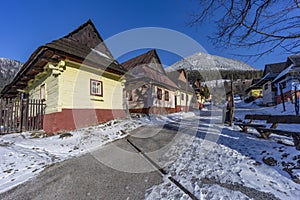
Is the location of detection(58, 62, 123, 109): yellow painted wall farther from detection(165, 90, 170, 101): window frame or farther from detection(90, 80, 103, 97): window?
detection(165, 90, 170, 101): window frame

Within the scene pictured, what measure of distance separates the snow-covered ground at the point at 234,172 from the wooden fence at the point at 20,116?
753cm

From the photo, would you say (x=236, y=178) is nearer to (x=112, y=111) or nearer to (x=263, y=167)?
(x=263, y=167)

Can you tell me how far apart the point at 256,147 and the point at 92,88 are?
26.9 ft

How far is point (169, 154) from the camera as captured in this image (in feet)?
14.9

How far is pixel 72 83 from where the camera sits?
26.3 feet

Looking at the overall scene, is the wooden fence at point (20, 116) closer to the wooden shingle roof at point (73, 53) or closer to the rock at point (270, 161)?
the wooden shingle roof at point (73, 53)

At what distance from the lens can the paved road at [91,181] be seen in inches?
109

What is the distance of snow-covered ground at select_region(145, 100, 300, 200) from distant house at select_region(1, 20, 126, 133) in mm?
5651

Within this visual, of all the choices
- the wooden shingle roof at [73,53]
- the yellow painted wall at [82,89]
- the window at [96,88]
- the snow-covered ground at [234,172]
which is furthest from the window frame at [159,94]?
the snow-covered ground at [234,172]

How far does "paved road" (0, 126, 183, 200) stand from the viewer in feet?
9.11

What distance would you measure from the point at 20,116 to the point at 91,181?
23.3 ft

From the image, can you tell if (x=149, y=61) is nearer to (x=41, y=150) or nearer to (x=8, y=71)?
(x=41, y=150)

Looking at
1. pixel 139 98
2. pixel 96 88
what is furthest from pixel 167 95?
pixel 96 88

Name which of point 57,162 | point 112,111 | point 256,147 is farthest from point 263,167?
point 112,111
